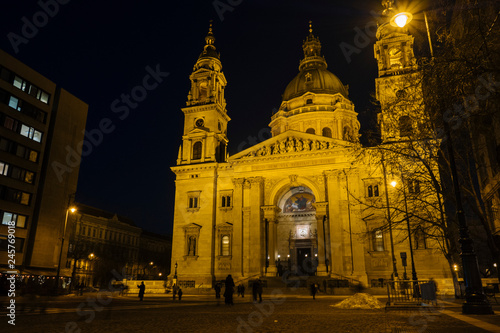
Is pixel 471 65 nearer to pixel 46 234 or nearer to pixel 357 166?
pixel 357 166

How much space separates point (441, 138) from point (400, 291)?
7.60 meters

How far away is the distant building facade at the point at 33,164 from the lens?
134 ft

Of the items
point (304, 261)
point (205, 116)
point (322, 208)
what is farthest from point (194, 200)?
point (304, 261)

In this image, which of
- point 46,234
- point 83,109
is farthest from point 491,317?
point 83,109

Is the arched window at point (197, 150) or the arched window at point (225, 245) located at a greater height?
the arched window at point (197, 150)

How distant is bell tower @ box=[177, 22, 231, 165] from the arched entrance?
1246 cm

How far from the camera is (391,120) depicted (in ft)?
65.9

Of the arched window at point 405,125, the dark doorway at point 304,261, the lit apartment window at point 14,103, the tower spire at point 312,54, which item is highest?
the tower spire at point 312,54

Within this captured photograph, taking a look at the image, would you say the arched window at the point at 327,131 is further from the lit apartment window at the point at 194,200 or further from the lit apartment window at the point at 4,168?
the lit apartment window at the point at 4,168

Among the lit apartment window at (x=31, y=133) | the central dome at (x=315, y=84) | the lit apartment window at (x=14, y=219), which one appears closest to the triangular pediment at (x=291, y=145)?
the central dome at (x=315, y=84)

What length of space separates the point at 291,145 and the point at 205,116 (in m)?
12.4

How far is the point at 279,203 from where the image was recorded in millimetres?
49281

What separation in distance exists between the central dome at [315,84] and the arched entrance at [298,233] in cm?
1893

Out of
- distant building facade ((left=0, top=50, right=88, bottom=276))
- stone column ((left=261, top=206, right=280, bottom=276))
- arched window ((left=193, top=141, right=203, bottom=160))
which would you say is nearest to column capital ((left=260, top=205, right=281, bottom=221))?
stone column ((left=261, top=206, right=280, bottom=276))
